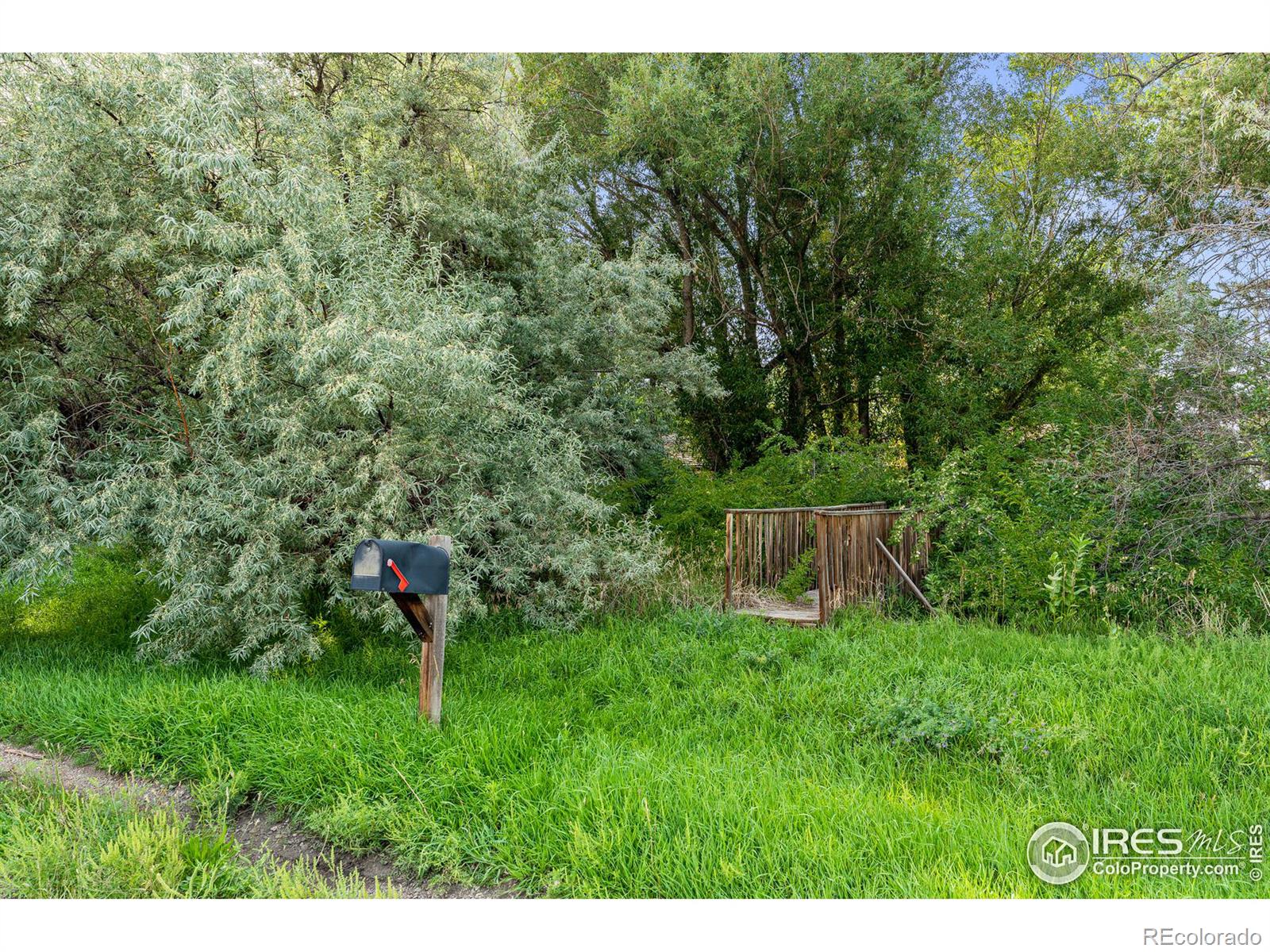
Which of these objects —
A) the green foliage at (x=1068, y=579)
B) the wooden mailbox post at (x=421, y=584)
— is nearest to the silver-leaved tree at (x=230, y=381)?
the wooden mailbox post at (x=421, y=584)

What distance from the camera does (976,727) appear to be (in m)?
3.79

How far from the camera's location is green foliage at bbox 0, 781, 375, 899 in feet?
9.03

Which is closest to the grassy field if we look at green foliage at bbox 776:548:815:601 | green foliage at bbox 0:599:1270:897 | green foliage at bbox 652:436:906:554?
green foliage at bbox 0:599:1270:897

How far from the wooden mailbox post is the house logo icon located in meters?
2.78

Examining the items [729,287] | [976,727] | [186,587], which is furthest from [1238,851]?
[729,287]

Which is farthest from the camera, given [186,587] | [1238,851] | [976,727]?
[186,587]

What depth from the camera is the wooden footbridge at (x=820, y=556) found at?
673 centimetres

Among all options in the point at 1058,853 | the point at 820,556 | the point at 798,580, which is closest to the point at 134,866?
the point at 1058,853

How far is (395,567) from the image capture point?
11.0 feet

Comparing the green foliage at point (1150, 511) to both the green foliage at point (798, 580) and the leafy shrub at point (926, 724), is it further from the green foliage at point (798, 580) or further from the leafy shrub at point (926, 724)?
the leafy shrub at point (926, 724)

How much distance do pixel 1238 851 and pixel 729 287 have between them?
1230 centimetres

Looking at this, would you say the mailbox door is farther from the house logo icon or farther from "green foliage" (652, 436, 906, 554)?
"green foliage" (652, 436, 906, 554)

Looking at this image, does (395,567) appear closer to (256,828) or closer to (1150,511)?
(256,828)

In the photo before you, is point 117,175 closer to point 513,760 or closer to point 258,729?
point 258,729
